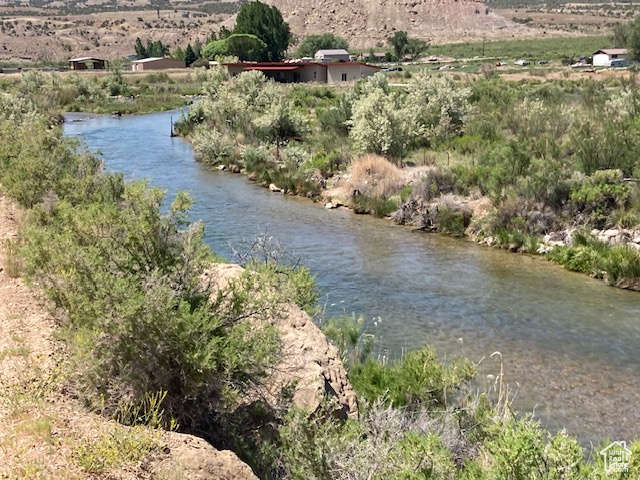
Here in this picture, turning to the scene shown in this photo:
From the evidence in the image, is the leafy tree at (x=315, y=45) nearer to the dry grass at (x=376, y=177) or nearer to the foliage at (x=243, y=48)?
the foliage at (x=243, y=48)

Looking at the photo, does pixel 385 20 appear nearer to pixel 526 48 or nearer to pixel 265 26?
pixel 526 48

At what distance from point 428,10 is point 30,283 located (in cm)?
15324

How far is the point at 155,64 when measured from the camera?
94.2 m

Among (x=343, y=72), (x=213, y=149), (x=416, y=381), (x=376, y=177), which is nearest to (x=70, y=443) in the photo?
(x=416, y=381)

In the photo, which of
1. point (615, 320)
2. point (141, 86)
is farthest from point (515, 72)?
point (615, 320)

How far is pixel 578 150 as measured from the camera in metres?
21.6

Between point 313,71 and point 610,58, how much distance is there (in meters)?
37.6

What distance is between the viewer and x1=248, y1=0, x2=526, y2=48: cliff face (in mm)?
143625

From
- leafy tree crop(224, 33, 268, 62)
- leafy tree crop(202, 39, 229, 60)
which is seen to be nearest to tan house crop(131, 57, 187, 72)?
leafy tree crop(202, 39, 229, 60)

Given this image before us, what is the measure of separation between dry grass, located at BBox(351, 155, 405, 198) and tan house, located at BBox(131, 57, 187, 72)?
244 feet

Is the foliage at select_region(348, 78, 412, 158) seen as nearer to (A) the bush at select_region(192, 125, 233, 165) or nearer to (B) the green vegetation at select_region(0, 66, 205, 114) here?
(A) the bush at select_region(192, 125, 233, 165)

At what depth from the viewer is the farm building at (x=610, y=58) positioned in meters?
78.9

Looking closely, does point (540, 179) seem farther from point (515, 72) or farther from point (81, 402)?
point (515, 72)

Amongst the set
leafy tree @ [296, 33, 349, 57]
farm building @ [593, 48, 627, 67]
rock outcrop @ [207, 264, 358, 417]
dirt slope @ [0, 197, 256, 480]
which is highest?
leafy tree @ [296, 33, 349, 57]
